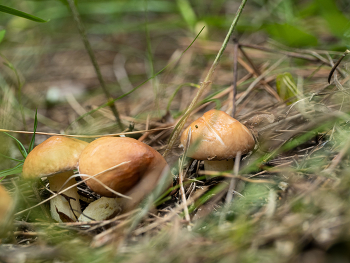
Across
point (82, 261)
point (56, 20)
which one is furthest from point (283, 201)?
point (56, 20)

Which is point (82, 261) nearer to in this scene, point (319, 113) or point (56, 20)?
point (319, 113)

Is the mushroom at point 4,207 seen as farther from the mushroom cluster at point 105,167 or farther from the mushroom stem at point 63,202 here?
the mushroom stem at point 63,202

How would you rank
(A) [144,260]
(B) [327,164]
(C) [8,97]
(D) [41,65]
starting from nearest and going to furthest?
(A) [144,260] → (B) [327,164] → (C) [8,97] → (D) [41,65]

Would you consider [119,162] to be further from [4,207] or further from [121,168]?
[4,207]

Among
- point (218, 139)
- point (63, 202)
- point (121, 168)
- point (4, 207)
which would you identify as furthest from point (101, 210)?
point (218, 139)

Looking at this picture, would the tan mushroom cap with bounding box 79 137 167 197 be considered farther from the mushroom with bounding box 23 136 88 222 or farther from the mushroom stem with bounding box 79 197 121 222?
the mushroom stem with bounding box 79 197 121 222

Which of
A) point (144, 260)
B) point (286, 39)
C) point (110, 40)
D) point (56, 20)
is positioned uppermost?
point (56, 20)

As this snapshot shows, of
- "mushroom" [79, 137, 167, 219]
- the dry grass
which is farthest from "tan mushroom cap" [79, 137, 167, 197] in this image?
the dry grass
